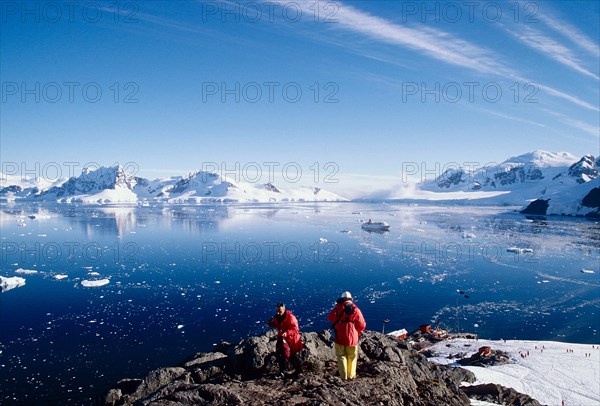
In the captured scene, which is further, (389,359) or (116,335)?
(116,335)

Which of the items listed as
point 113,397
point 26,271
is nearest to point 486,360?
point 113,397

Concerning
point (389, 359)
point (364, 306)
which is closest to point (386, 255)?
point (364, 306)

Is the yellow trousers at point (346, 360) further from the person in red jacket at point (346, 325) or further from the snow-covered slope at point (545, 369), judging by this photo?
the snow-covered slope at point (545, 369)

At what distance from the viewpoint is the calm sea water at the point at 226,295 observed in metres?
17.5

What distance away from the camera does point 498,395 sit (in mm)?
13273

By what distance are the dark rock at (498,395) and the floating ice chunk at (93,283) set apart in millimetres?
24960

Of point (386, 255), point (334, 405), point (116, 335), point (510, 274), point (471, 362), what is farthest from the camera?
point (386, 255)

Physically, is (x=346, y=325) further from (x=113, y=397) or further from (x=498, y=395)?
(x=498, y=395)

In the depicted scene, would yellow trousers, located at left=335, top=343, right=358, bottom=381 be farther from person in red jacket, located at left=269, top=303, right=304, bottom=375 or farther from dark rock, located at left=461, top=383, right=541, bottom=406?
dark rock, located at left=461, top=383, right=541, bottom=406

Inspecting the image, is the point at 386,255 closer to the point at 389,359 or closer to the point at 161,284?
the point at 161,284

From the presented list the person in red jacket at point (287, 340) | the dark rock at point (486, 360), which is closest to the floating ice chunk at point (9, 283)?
the person in red jacket at point (287, 340)

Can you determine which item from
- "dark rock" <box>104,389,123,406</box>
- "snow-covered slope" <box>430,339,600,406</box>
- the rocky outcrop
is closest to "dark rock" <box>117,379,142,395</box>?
the rocky outcrop

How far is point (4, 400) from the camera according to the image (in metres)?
13.9

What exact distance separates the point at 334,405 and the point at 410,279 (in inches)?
1044
